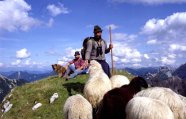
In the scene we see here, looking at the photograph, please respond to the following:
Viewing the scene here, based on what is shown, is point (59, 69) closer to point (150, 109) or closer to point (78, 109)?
point (78, 109)

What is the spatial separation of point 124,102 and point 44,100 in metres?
11.4

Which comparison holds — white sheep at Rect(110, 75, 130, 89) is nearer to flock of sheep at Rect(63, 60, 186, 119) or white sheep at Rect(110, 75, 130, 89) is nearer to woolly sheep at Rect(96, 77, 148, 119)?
flock of sheep at Rect(63, 60, 186, 119)

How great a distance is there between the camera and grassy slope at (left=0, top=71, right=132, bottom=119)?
22.3m

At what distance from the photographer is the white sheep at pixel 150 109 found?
38.3 feet

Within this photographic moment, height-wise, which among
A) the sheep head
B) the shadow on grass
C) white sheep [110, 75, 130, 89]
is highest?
the sheep head

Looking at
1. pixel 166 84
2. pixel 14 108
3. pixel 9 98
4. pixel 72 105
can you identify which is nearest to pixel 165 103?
pixel 72 105

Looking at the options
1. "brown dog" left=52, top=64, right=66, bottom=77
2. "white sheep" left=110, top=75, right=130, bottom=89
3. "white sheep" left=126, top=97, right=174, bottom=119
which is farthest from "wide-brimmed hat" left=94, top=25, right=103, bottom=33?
"brown dog" left=52, top=64, right=66, bottom=77

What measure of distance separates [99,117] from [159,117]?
134 inches

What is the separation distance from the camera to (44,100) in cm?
2444

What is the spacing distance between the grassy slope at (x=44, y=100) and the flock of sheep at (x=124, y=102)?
537 cm

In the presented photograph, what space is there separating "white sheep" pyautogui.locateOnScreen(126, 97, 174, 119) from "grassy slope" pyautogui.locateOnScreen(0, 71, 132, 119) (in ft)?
31.9

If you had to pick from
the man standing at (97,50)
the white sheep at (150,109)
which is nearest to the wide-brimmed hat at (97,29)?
the man standing at (97,50)

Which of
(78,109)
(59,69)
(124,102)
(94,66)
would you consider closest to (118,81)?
(94,66)

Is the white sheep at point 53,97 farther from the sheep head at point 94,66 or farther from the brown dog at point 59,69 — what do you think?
the brown dog at point 59,69
